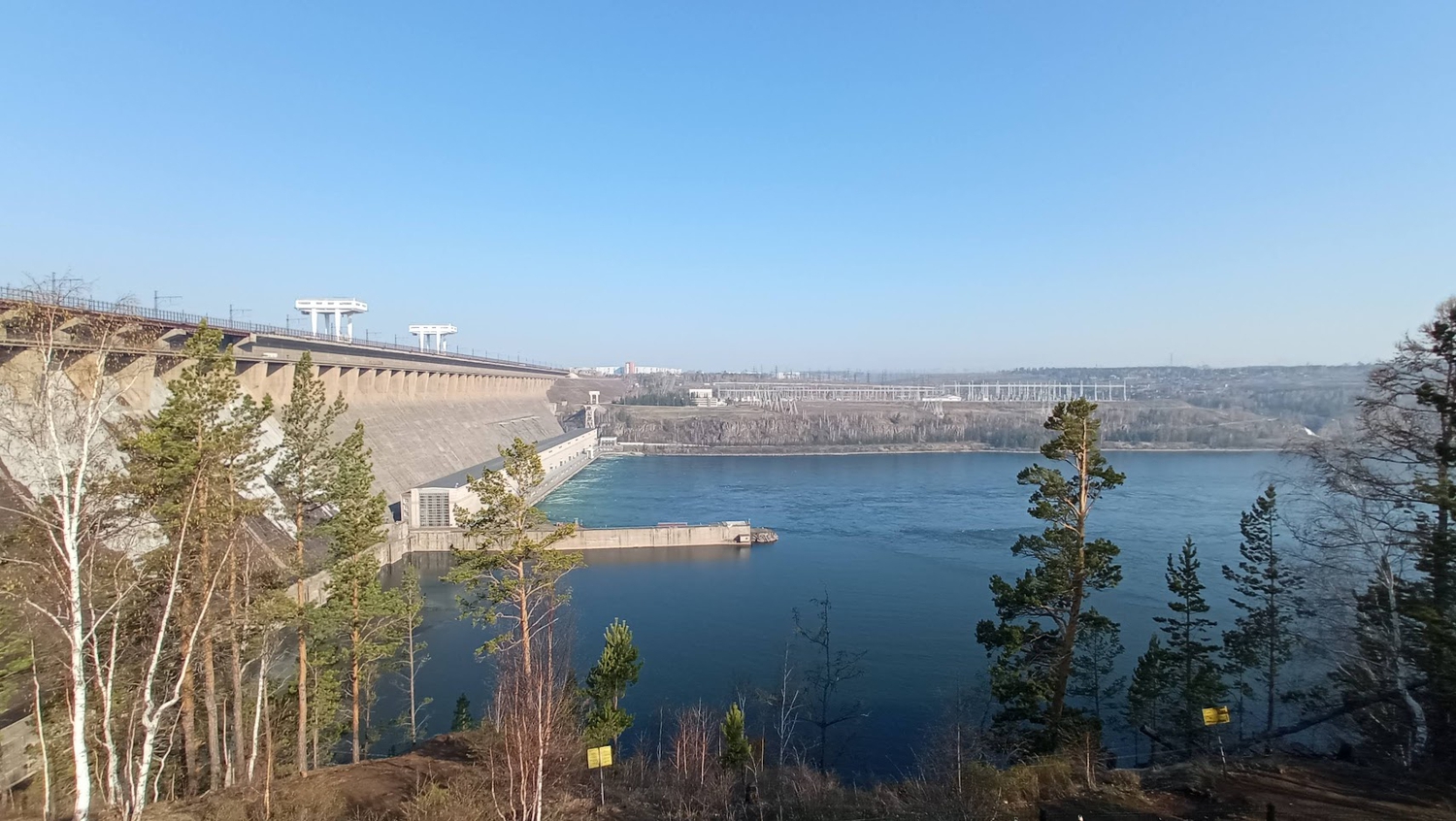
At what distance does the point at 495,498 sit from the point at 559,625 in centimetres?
485

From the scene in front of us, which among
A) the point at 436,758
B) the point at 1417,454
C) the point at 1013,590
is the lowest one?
the point at 436,758

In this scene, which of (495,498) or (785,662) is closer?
(495,498)

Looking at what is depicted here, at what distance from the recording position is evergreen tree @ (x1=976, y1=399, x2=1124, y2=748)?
4367 mm

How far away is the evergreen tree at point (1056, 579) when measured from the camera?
4367 mm

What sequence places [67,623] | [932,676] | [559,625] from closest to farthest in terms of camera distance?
1. [67,623]
2. [932,676]
3. [559,625]

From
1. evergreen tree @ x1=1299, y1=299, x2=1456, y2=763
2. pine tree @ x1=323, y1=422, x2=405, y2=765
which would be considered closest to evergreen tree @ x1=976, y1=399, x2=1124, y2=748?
evergreen tree @ x1=1299, y1=299, x2=1456, y2=763

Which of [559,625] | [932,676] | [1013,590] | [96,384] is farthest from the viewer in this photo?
[559,625]

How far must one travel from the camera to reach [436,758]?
489cm

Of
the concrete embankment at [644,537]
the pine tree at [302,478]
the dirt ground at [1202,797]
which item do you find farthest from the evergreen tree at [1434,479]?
the concrete embankment at [644,537]

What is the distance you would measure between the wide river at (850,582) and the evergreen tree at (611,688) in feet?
6.06

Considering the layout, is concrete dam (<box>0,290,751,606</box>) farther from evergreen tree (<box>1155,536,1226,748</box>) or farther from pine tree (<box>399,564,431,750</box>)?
evergreen tree (<box>1155,536,1226,748</box>)

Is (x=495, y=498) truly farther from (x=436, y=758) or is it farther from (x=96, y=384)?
(x=96, y=384)

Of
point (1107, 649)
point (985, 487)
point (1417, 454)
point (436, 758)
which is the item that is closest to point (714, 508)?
point (985, 487)

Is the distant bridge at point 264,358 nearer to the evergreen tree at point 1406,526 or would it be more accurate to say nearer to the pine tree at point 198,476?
the pine tree at point 198,476
